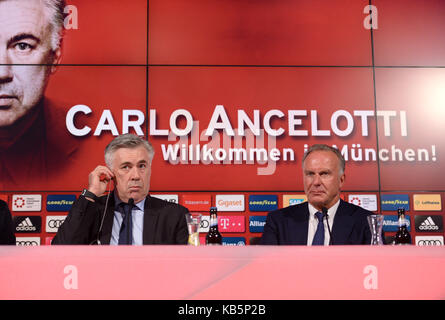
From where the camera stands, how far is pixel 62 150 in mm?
3742

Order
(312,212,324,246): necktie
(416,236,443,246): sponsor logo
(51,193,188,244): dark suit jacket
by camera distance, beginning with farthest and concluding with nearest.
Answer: (416,236,443,246): sponsor logo
(312,212,324,246): necktie
(51,193,188,244): dark suit jacket

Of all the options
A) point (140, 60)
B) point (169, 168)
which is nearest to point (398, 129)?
point (169, 168)

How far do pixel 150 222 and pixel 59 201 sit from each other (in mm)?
1708

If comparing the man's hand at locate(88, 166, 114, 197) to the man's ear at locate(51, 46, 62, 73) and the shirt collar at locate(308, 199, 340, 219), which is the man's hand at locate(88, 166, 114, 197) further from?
the man's ear at locate(51, 46, 62, 73)

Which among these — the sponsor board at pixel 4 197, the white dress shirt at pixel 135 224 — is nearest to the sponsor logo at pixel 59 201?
the sponsor board at pixel 4 197

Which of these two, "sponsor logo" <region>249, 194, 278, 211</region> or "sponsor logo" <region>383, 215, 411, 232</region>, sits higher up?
"sponsor logo" <region>249, 194, 278, 211</region>

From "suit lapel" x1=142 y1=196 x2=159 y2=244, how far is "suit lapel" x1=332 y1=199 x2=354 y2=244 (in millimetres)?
849

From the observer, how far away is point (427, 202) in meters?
3.80

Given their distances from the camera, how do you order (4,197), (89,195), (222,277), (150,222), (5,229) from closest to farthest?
(222,277) < (89,195) < (150,222) < (5,229) < (4,197)

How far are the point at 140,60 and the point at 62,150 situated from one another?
38.3 inches

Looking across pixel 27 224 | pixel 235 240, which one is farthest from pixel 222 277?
pixel 27 224

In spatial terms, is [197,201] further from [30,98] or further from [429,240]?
[429,240]

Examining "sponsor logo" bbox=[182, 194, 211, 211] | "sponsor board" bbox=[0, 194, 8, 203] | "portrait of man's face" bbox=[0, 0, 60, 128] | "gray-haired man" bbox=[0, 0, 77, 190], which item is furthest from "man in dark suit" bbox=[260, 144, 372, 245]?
"portrait of man's face" bbox=[0, 0, 60, 128]

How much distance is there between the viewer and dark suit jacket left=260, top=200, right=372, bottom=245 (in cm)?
224
